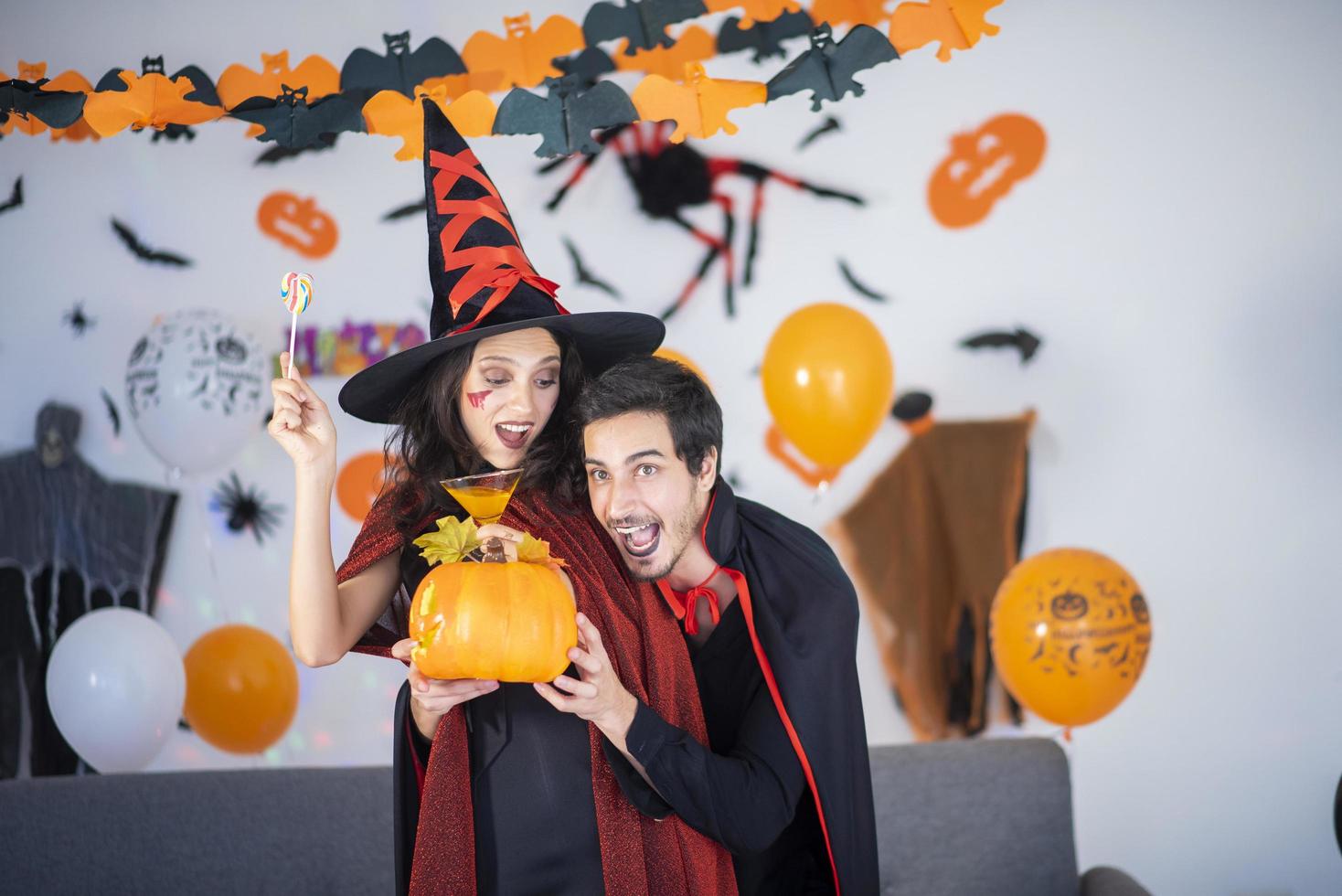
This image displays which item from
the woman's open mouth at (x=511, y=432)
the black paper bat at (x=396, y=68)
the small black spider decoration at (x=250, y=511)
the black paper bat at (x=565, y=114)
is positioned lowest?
the small black spider decoration at (x=250, y=511)

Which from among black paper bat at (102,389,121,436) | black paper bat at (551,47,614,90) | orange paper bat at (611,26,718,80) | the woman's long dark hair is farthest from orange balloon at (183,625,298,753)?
orange paper bat at (611,26,718,80)

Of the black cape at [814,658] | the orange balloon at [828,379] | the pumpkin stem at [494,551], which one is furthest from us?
the orange balloon at [828,379]

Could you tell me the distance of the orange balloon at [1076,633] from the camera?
11.9 feet

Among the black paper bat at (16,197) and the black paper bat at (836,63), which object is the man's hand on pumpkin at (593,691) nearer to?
the black paper bat at (836,63)

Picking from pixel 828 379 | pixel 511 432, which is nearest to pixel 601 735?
pixel 511 432

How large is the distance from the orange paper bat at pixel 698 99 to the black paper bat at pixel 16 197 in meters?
3.67

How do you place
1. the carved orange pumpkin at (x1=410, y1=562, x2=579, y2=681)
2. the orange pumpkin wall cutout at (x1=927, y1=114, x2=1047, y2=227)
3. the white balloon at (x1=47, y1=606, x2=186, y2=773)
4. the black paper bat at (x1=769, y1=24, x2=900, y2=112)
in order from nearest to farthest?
the carved orange pumpkin at (x1=410, y1=562, x2=579, y2=681) < the black paper bat at (x1=769, y1=24, x2=900, y2=112) < the white balloon at (x1=47, y1=606, x2=186, y2=773) < the orange pumpkin wall cutout at (x1=927, y1=114, x2=1047, y2=227)

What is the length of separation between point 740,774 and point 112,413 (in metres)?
4.00

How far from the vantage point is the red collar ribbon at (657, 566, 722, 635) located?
222 centimetres

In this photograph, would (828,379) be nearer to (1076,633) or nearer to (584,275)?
(1076,633)

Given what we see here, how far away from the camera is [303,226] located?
16.6 ft

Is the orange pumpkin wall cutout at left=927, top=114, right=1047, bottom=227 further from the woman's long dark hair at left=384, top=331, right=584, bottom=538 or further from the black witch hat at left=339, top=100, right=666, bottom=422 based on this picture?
the woman's long dark hair at left=384, top=331, right=584, bottom=538

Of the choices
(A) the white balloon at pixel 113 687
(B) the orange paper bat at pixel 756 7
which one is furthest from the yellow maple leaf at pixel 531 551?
(A) the white balloon at pixel 113 687

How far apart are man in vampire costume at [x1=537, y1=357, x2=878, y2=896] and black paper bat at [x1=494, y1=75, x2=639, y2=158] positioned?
678mm
